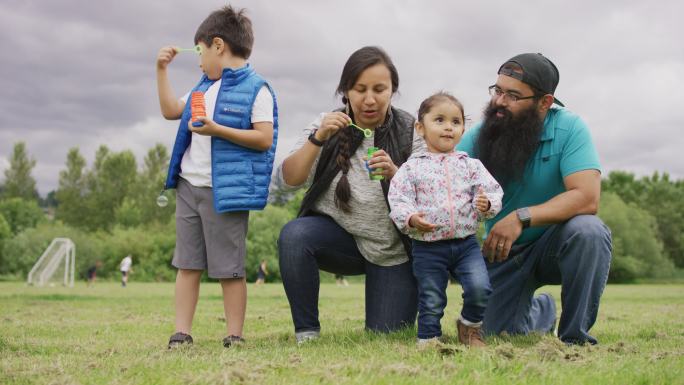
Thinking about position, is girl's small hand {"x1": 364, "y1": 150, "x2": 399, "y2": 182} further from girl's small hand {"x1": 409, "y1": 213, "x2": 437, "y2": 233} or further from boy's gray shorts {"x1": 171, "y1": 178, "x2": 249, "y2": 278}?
boy's gray shorts {"x1": 171, "y1": 178, "x2": 249, "y2": 278}

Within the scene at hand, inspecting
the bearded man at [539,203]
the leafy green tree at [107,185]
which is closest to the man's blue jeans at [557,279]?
the bearded man at [539,203]

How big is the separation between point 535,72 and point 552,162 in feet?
1.85

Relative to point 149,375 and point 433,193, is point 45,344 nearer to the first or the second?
point 149,375

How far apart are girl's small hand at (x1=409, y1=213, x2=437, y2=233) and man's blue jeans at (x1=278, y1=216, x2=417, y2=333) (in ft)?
2.76

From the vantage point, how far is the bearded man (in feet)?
13.0

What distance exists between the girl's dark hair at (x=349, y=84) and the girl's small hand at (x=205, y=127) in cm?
82

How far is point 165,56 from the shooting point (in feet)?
14.5

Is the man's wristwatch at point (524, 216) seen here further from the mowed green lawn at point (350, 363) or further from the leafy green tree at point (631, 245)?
the leafy green tree at point (631, 245)

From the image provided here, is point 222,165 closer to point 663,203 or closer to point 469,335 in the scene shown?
point 469,335

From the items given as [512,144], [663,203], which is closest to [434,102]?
[512,144]

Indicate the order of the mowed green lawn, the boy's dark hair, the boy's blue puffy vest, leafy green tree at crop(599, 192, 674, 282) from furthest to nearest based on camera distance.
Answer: leafy green tree at crop(599, 192, 674, 282), the boy's dark hair, the boy's blue puffy vest, the mowed green lawn

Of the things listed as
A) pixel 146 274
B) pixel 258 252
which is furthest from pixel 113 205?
pixel 258 252

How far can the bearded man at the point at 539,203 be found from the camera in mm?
3955

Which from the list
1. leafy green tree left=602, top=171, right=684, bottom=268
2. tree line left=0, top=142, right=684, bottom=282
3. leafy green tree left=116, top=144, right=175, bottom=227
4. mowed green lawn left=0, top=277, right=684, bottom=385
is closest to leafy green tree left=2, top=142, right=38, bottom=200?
tree line left=0, top=142, right=684, bottom=282
